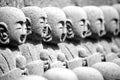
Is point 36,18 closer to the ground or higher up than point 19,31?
higher up

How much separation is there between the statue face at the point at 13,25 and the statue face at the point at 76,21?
2299 mm

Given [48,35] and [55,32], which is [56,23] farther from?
[48,35]

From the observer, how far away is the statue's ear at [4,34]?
8.62 m

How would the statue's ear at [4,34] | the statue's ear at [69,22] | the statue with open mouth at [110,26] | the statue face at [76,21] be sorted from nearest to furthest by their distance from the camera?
the statue's ear at [4,34], the statue's ear at [69,22], the statue face at [76,21], the statue with open mouth at [110,26]

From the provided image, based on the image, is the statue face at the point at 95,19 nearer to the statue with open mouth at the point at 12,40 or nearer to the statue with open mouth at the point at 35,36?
the statue with open mouth at the point at 35,36

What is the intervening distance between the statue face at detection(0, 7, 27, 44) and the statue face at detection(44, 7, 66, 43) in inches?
54.0

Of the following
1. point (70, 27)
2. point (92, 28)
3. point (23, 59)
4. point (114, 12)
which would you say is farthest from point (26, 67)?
point (114, 12)

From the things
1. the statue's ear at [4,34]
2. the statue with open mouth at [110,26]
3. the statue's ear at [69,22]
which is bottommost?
the statue with open mouth at [110,26]

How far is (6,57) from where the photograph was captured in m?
8.46

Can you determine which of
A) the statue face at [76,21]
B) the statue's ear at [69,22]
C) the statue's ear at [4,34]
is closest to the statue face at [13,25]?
the statue's ear at [4,34]

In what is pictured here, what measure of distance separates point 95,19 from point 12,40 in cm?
380

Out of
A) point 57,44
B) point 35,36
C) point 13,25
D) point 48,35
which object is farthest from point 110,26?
point 13,25

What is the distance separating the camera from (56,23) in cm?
1014

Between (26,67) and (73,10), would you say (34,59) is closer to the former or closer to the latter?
(26,67)
